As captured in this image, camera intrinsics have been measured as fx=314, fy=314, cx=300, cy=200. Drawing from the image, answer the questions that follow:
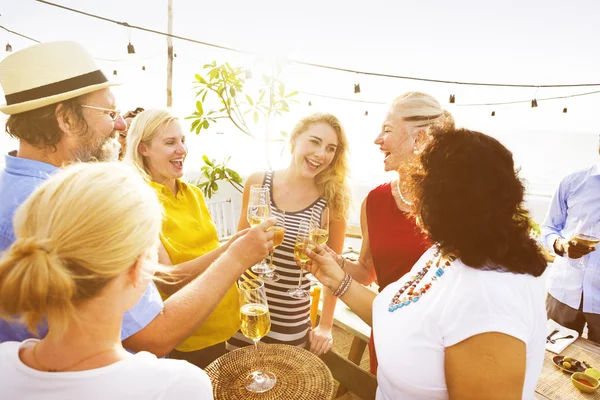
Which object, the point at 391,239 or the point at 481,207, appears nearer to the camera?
the point at 481,207

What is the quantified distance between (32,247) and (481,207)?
48.0 inches

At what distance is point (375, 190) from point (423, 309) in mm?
1135

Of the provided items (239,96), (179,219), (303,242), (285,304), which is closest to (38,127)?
(179,219)

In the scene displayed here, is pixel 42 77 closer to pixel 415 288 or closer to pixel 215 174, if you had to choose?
pixel 415 288

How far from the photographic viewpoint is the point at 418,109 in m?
1.92

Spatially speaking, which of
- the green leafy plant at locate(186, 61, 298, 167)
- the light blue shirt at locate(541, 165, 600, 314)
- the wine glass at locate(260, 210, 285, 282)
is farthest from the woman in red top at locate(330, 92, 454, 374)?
the green leafy plant at locate(186, 61, 298, 167)

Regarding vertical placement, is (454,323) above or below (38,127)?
below

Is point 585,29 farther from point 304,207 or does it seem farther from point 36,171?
point 36,171

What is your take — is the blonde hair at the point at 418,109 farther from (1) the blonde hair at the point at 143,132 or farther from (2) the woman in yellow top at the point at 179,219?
(1) the blonde hair at the point at 143,132

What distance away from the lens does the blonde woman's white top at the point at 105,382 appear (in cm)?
66

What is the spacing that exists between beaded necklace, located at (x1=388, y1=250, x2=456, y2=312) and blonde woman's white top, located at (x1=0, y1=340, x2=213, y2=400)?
81 centimetres

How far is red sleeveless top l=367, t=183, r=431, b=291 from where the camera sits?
1849 mm

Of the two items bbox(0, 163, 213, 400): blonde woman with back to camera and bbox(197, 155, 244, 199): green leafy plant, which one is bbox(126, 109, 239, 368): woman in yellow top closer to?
bbox(0, 163, 213, 400): blonde woman with back to camera

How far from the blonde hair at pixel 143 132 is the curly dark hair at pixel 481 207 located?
1.87 meters
